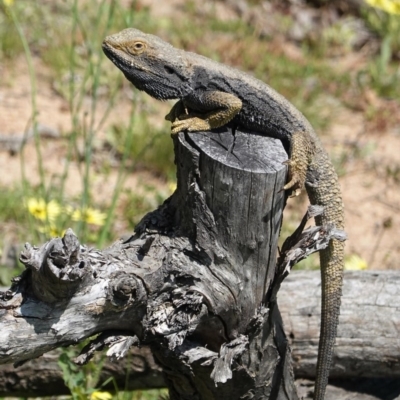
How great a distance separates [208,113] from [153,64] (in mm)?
310

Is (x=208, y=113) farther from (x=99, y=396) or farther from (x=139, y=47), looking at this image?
(x=99, y=396)

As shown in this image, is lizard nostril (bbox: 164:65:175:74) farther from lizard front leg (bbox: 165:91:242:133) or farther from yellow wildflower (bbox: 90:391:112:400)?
yellow wildflower (bbox: 90:391:112:400)

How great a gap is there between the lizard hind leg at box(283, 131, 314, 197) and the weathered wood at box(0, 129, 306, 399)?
0.09 meters

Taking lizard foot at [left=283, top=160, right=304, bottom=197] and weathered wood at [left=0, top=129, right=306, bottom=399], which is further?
lizard foot at [left=283, top=160, right=304, bottom=197]

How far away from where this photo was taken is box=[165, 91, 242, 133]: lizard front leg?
9.17 feet

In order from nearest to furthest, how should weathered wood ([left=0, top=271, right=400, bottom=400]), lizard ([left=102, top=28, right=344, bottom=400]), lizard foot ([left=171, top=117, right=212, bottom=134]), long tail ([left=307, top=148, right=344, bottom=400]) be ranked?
lizard foot ([left=171, top=117, right=212, bottom=134]) < lizard ([left=102, top=28, right=344, bottom=400]) < long tail ([left=307, top=148, right=344, bottom=400]) < weathered wood ([left=0, top=271, right=400, bottom=400])

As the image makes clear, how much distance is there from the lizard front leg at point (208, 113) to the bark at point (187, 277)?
0.17 ft

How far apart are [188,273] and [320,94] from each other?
17.9 ft

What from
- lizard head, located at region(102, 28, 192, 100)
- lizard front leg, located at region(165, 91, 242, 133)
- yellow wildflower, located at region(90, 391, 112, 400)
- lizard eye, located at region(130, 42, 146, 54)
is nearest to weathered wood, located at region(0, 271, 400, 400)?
yellow wildflower, located at region(90, 391, 112, 400)

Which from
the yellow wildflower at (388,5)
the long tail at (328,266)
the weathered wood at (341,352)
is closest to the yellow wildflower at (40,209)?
the weathered wood at (341,352)

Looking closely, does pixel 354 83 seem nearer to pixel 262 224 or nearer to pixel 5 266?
pixel 5 266

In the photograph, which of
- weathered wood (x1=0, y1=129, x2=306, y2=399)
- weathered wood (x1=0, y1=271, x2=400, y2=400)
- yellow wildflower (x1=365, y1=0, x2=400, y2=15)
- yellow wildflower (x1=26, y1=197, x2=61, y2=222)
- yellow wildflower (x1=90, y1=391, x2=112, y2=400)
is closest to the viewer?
weathered wood (x1=0, y1=129, x2=306, y2=399)

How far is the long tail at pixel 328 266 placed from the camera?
3.17 meters

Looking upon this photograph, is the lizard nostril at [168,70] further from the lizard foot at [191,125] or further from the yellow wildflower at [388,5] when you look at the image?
the yellow wildflower at [388,5]
